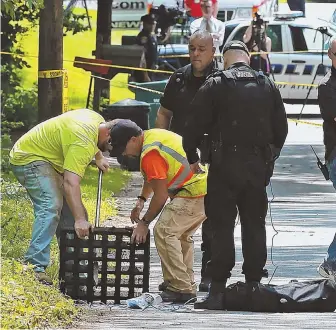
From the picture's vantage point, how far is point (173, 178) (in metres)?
9.06

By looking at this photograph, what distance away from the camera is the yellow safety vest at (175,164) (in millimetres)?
8906

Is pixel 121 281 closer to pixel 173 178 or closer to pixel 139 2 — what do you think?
pixel 173 178

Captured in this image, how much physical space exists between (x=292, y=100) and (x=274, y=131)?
18556mm

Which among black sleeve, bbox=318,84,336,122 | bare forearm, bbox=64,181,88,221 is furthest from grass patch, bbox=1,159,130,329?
black sleeve, bbox=318,84,336,122

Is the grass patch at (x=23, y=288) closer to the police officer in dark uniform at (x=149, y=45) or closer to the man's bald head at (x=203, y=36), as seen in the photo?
the man's bald head at (x=203, y=36)

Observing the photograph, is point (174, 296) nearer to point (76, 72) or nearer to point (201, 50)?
point (201, 50)

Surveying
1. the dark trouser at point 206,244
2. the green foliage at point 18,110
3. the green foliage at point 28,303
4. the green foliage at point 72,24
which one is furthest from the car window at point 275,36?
the green foliage at point 28,303

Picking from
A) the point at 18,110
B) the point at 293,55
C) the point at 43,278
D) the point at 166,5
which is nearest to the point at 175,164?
the point at 43,278

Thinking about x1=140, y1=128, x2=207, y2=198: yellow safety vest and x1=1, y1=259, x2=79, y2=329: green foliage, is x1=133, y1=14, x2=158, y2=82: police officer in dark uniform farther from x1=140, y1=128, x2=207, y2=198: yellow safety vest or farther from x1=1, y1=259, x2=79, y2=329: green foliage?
x1=1, y1=259, x2=79, y2=329: green foliage

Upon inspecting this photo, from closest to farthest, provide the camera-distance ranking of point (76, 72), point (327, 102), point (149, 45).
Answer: point (327, 102), point (149, 45), point (76, 72)

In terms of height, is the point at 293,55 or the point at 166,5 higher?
the point at 166,5

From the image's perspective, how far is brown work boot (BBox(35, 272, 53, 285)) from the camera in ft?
29.4

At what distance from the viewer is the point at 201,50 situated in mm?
9867

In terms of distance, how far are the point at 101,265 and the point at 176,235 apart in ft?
1.88
